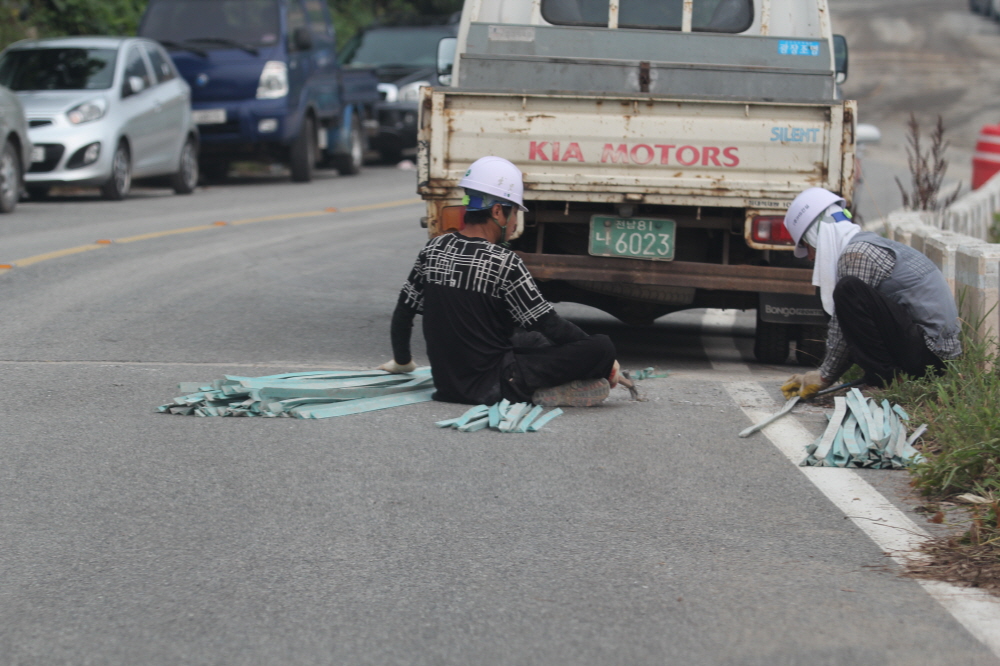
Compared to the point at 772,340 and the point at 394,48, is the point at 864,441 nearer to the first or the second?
the point at 772,340

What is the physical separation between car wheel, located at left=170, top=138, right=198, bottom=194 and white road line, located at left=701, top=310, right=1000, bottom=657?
38.0ft

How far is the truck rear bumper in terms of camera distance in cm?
808

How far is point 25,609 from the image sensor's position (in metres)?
4.00

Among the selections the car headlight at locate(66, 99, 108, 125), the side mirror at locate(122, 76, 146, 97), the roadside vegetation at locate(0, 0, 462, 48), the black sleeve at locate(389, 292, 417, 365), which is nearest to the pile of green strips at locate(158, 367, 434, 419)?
the black sleeve at locate(389, 292, 417, 365)

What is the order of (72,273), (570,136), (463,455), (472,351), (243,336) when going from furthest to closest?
(72,273), (243,336), (570,136), (472,351), (463,455)

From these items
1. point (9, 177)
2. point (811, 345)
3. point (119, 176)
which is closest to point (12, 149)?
point (9, 177)

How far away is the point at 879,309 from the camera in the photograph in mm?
6895

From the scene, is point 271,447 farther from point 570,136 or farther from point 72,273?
point 72,273

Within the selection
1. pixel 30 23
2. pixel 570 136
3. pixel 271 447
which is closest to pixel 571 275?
pixel 570 136

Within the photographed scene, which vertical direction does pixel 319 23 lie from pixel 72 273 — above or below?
above

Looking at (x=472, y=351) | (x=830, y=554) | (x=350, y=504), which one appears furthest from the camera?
(x=472, y=351)

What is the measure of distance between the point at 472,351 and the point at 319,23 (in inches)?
618

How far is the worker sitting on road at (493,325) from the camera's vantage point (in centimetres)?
677

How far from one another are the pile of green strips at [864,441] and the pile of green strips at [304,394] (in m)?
1.96
